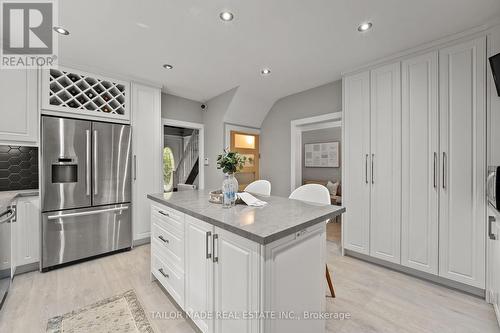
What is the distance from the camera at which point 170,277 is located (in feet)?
5.93

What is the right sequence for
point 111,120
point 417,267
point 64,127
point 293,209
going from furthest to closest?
point 111,120
point 64,127
point 417,267
point 293,209

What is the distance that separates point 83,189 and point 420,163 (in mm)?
4088

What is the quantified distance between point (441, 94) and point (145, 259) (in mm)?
3986

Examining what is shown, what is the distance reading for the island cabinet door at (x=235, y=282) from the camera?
104 centimetres

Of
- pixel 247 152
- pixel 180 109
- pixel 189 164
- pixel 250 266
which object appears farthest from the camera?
pixel 189 164

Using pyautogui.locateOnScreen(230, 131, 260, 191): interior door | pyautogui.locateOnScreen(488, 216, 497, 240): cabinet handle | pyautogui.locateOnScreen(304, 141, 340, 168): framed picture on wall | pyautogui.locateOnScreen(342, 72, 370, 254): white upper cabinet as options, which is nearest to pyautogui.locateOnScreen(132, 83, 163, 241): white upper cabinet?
pyautogui.locateOnScreen(230, 131, 260, 191): interior door

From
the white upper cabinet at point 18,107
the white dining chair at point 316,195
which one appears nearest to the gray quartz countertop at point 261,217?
the white dining chair at point 316,195

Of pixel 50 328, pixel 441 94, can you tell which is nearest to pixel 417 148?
pixel 441 94

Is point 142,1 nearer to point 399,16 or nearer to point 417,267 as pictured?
point 399,16

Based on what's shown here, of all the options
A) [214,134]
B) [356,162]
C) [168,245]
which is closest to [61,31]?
[168,245]

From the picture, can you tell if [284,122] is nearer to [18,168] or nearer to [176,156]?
[176,156]

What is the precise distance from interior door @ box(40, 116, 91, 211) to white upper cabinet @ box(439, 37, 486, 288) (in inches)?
164

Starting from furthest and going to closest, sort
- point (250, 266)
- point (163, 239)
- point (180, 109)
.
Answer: point (180, 109)
point (163, 239)
point (250, 266)

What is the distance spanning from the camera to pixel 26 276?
232 cm
